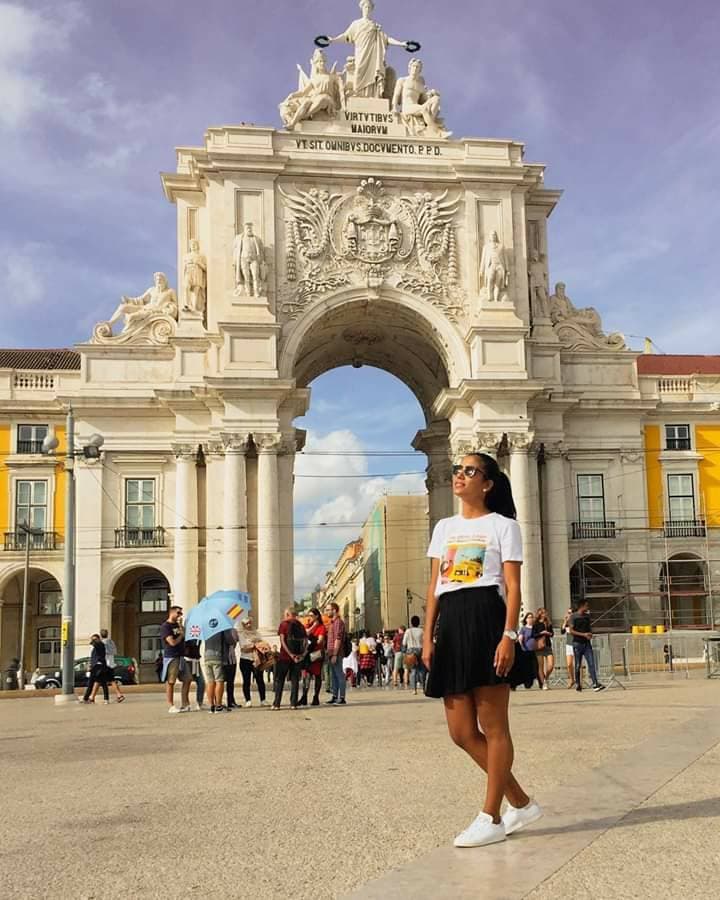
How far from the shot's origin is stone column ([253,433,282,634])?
36.6 meters

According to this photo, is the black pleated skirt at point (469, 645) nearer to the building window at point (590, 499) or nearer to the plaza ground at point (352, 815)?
the plaza ground at point (352, 815)

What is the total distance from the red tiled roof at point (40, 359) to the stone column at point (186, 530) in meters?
11.2

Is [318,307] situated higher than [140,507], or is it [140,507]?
[318,307]

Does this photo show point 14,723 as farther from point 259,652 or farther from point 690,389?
point 690,389

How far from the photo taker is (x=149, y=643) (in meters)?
45.6

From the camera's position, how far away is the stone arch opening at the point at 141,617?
44.5 m

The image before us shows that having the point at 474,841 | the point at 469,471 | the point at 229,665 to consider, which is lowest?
the point at 474,841

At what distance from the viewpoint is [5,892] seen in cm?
541

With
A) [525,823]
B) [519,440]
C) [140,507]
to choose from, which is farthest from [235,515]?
[525,823]

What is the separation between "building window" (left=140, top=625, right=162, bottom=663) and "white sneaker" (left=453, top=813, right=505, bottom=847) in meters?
40.5

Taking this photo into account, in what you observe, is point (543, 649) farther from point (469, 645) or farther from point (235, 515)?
point (469, 645)

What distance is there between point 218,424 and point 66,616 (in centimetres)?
1227

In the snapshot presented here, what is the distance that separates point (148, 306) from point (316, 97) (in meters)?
10.2

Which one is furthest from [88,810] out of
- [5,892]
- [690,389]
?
[690,389]
